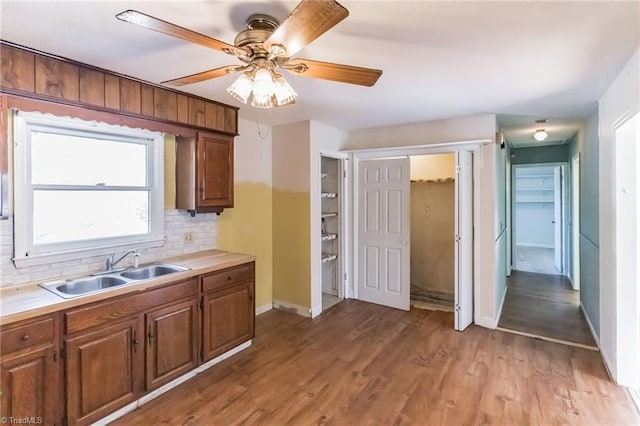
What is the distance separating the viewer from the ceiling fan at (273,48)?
1.24 metres

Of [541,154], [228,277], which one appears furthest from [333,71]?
[541,154]

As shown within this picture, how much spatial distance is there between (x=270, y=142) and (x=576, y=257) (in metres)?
5.06

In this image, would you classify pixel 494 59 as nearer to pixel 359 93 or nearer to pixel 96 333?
pixel 359 93

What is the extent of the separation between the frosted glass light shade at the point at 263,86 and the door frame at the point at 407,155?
251cm

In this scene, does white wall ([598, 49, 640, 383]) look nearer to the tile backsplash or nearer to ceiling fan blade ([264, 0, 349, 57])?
ceiling fan blade ([264, 0, 349, 57])

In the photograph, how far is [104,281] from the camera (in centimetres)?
250

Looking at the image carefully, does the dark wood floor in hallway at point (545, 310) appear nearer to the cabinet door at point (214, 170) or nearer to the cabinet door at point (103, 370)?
the cabinet door at point (214, 170)

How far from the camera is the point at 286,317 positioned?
3996 millimetres

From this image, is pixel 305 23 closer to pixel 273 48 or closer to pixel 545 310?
pixel 273 48

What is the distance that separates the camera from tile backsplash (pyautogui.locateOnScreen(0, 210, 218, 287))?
217 centimetres

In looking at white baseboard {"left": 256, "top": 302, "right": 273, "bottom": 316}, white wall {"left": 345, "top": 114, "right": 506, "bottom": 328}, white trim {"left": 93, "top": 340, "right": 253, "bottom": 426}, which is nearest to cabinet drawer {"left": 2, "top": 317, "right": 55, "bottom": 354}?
white trim {"left": 93, "top": 340, "right": 253, "bottom": 426}

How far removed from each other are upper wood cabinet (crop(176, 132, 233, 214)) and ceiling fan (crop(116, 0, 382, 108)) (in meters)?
1.16

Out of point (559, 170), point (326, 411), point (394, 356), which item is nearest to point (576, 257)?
point (559, 170)

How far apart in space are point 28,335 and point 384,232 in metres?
3.57
